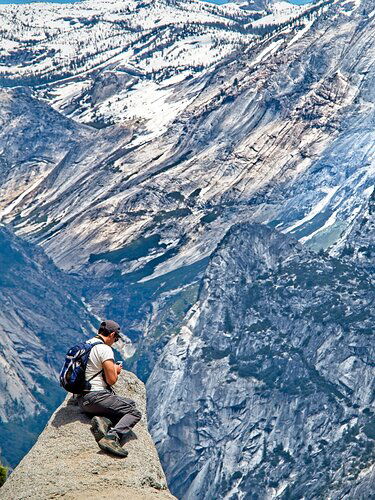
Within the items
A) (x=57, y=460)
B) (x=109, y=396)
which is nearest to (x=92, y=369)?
(x=109, y=396)

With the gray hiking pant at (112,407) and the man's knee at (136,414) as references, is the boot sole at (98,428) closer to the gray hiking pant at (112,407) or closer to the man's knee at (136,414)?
the gray hiking pant at (112,407)

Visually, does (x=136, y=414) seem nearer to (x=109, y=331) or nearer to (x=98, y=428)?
(x=98, y=428)

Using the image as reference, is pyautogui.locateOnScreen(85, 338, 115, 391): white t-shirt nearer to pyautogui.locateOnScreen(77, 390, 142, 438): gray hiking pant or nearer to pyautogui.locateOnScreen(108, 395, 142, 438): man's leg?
pyautogui.locateOnScreen(77, 390, 142, 438): gray hiking pant

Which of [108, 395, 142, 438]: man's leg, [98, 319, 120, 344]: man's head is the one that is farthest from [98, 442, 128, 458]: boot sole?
[98, 319, 120, 344]: man's head

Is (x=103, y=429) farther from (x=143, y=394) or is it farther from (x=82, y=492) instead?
(x=143, y=394)

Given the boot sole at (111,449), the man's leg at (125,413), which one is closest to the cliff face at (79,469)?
the boot sole at (111,449)

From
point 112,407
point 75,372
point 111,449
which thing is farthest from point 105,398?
point 111,449
